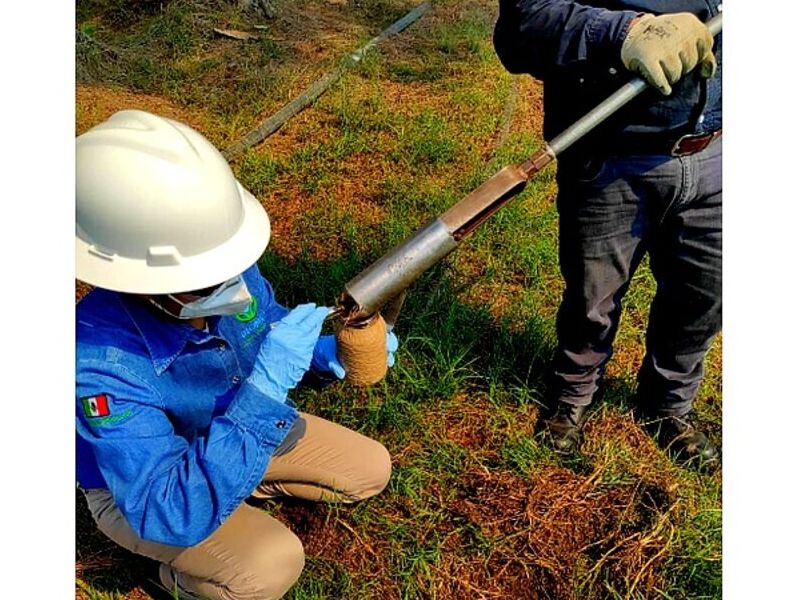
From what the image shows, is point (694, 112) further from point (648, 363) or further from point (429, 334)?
point (429, 334)

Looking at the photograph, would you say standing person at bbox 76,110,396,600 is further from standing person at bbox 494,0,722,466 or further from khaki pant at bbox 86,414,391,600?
standing person at bbox 494,0,722,466

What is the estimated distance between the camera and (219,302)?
6.33ft

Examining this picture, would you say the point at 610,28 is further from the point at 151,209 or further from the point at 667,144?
the point at 151,209

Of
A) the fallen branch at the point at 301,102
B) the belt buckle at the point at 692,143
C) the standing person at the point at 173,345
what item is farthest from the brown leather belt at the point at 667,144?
the fallen branch at the point at 301,102

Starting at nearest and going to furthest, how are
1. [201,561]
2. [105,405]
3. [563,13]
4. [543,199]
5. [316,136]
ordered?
[105,405]
[563,13]
[201,561]
[543,199]
[316,136]

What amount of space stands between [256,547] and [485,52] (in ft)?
17.2

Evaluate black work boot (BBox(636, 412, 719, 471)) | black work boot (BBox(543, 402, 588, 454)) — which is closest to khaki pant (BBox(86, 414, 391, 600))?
black work boot (BBox(543, 402, 588, 454))

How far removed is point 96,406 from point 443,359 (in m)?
1.56

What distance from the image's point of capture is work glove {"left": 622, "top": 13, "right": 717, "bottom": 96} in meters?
1.91

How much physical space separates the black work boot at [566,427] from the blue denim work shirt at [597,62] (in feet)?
3.40

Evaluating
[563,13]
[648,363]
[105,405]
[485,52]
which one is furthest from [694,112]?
[485,52]

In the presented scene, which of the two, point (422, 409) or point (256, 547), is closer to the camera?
point (256, 547)

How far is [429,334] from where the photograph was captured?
328cm

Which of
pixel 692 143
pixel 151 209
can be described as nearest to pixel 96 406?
pixel 151 209
